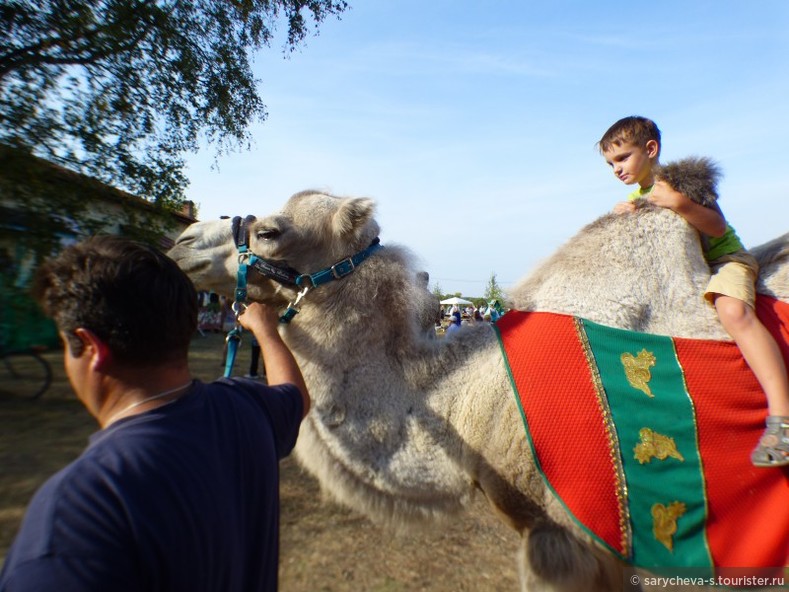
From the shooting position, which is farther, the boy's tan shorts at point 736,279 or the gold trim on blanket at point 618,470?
the boy's tan shorts at point 736,279

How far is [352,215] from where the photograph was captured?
9.12ft

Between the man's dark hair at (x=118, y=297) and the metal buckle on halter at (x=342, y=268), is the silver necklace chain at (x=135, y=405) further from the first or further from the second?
the metal buckle on halter at (x=342, y=268)

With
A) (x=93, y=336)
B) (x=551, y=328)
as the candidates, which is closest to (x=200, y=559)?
(x=93, y=336)

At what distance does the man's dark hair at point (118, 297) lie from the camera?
1.12 meters

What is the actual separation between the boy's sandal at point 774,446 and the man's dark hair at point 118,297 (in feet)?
7.15

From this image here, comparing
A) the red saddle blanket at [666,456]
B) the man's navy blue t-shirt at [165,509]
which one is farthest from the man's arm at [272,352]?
the red saddle blanket at [666,456]

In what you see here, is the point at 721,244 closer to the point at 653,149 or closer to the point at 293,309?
the point at 653,149

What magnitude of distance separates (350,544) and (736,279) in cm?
359

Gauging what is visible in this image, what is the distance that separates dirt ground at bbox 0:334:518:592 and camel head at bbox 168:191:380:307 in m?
1.74

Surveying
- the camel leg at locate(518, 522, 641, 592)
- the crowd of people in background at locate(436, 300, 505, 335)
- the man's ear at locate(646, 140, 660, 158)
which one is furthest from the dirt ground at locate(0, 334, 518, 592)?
the man's ear at locate(646, 140, 660, 158)

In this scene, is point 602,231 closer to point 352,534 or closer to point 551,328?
point 551,328

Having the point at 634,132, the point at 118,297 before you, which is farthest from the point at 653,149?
the point at 118,297

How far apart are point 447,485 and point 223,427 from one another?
4.75 feet

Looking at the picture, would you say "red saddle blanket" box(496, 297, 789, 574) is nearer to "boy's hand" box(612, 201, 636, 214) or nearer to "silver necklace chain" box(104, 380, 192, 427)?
"boy's hand" box(612, 201, 636, 214)
